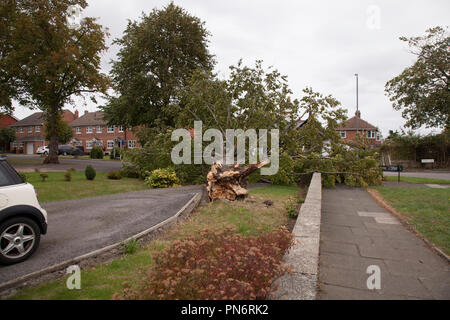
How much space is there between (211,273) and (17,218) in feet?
10.9

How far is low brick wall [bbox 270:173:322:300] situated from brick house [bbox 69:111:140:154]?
5268cm

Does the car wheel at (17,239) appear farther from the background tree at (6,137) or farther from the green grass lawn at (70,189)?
the background tree at (6,137)

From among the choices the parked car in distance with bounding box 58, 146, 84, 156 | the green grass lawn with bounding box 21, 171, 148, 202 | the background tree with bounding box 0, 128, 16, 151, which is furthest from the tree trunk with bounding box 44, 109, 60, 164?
the background tree with bounding box 0, 128, 16, 151

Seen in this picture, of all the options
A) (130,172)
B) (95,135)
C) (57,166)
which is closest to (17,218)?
(130,172)

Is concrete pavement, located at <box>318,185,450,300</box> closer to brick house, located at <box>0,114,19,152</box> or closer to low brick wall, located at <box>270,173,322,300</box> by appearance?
low brick wall, located at <box>270,173,322,300</box>

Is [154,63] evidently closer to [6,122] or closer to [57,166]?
[57,166]

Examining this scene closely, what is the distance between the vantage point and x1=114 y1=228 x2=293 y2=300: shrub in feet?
9.08

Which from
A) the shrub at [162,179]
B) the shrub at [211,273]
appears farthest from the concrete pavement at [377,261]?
the shrub at [162,179]

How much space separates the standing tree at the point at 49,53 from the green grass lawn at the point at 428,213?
22130mm

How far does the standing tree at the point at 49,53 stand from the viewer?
1988 centimetres

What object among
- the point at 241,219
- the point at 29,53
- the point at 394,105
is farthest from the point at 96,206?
the point at 394,105

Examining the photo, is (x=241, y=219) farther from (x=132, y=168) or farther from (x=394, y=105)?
(x=394, y=105)
